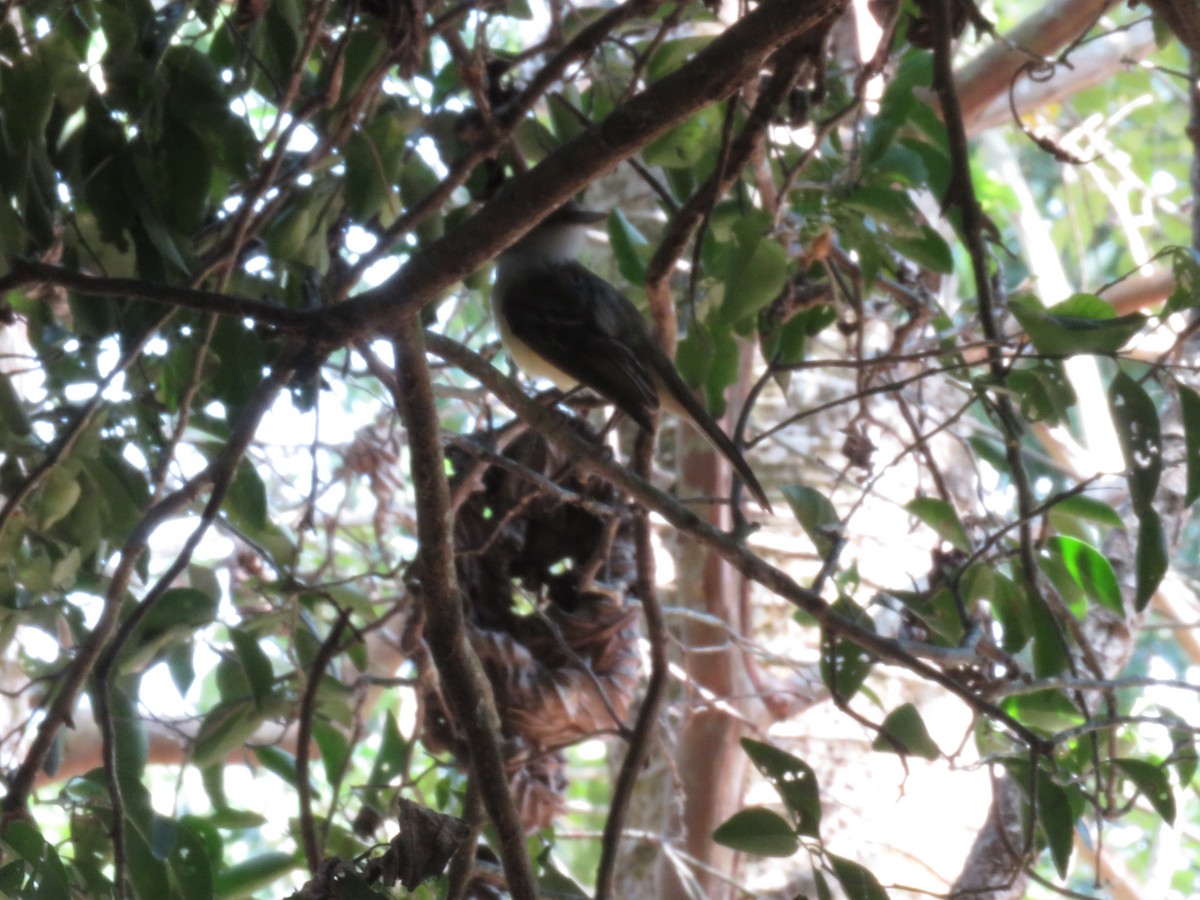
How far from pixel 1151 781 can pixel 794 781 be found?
555 millimetres

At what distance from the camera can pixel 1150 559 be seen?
5.48 feet

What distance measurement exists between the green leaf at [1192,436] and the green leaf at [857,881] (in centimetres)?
72

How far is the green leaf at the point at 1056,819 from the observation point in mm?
1735

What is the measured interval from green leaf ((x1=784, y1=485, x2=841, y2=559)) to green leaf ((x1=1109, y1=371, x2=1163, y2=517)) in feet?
1.59

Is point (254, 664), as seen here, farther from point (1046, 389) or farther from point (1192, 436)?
point (1192, 436)

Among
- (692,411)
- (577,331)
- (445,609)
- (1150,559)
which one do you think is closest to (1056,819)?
(1150,559)

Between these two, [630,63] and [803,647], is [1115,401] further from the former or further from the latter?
[803,647]

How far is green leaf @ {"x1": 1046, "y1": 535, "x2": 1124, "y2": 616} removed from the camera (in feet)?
6.98

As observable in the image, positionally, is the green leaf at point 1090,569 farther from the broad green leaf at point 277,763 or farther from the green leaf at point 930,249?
the broad green leaf at point 277,763

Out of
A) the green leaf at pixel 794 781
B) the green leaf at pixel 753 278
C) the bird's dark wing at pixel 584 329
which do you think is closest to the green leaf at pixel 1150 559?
the green leaf at pixel 794 781

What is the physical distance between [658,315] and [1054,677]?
1.13m

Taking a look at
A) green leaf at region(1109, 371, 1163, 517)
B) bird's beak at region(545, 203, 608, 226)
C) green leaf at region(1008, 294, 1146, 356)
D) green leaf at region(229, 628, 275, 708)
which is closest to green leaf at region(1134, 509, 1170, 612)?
green leaf at region(1109, 371, 1163, 517)

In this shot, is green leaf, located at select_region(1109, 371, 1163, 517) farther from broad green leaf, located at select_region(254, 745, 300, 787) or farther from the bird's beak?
the bird's beak

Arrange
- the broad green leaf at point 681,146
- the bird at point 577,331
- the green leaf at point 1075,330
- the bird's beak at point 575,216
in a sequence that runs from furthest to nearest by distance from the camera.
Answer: the bird's beak at point 575,216 → the bird at point 577,331 → the broad green leaf at point 681,146 → the green leaf at point 1075,330
